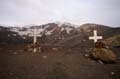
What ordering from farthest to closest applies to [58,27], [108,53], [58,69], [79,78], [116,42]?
[58,27] < [116,42] < [108,53] < [58,69] < [79,78]

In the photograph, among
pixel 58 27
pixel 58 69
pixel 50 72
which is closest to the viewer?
pixel 50 72

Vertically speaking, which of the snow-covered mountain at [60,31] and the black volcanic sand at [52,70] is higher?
the snow-covered mountain at [60,31]

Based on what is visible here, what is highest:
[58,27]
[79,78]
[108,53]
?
→ [58,27]

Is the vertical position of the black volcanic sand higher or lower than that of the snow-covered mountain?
lower

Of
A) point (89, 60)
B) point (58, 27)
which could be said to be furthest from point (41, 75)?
point (58, 27)

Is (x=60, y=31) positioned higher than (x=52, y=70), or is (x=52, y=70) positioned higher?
(x=60, y=31)

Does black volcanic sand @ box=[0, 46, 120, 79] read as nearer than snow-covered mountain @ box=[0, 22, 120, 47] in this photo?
Yes

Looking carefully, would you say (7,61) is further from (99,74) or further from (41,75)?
(99,74)

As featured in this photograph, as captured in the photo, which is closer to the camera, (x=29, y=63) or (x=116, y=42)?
(x=29, y=63)

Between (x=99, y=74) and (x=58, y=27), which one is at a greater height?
(x=58, y=27)

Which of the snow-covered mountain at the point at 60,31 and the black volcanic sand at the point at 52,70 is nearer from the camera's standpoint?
the black volcanic sand at the point at 52,70

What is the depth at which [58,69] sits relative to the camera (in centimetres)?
975

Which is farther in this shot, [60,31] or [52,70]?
[60,31]

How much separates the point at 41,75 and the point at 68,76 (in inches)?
45.9
